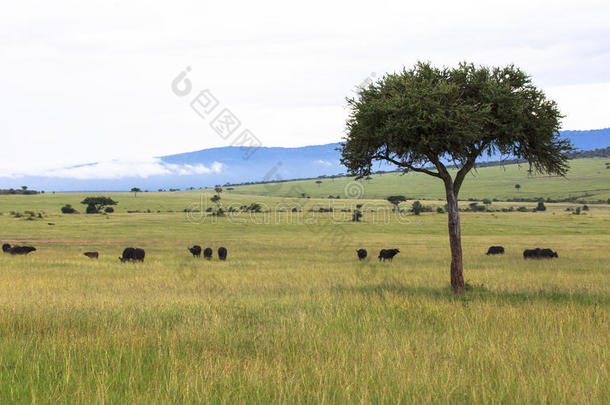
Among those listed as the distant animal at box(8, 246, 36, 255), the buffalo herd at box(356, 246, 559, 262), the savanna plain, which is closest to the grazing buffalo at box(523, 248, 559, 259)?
the buffalo herd at box(356, 246, 559, 262)

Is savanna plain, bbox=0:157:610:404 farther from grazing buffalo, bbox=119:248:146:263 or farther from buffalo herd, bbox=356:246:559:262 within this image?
buffalo herd, bbox=356:246:559:262

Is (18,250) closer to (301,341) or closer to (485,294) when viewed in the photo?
(485,294)

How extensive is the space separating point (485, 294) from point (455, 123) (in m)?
5.59

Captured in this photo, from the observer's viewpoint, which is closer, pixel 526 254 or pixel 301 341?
pixel 301 341

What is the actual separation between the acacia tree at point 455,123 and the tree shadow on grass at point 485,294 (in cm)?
82

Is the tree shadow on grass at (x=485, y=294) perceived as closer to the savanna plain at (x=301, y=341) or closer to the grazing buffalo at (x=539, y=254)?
the savanna plain at (x=301, y=341)

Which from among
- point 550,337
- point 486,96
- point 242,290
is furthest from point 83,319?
point 486,96

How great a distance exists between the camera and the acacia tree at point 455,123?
15.6 metres

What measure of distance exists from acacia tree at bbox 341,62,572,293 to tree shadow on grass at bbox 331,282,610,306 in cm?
82

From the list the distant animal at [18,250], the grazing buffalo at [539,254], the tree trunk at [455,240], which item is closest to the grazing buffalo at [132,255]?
the distant animal at [18,250]

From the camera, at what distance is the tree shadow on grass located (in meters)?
14.3

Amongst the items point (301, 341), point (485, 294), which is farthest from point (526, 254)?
point (301, 341)

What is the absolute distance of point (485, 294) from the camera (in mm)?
15438

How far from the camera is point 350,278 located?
20859 millimetres
